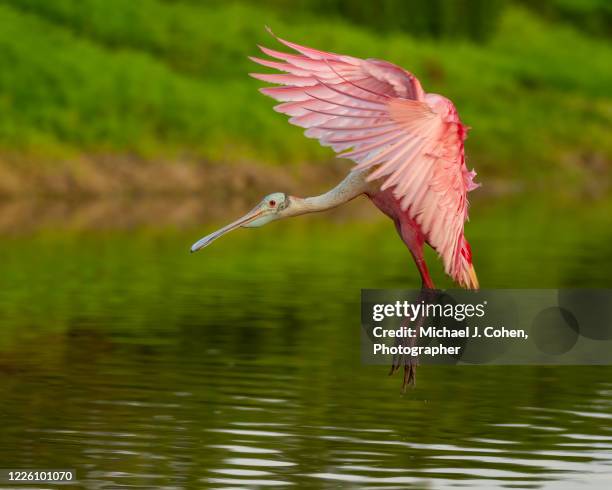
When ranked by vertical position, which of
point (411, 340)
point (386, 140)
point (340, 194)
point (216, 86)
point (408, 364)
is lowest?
point (408, 364)

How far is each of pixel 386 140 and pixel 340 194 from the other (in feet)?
3.40

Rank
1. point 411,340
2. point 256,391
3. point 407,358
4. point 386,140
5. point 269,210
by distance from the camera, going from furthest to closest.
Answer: point 256,391, point 269,210, point 407,358, point 411,340, point 386,140

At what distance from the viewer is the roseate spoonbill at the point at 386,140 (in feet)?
32.4

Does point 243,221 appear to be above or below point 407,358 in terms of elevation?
above

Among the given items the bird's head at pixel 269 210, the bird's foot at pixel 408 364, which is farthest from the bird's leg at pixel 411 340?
the bird's head at pixel 269 210

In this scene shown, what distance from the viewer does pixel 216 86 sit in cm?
4784

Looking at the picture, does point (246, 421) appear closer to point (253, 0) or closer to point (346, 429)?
point (346, 429)

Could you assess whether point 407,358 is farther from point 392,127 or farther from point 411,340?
point 392,127

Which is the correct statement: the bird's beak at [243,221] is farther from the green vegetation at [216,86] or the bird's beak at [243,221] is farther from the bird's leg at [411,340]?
the green vegetation at [216,86]

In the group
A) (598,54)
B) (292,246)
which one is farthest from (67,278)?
(598,54)

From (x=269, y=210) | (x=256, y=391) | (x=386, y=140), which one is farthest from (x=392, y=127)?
(x=256, y=391)

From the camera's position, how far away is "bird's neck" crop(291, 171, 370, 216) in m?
10.8

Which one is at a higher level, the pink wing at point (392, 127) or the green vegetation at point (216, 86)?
the green vegetation at point (216, 86)

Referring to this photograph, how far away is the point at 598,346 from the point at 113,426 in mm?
7298
